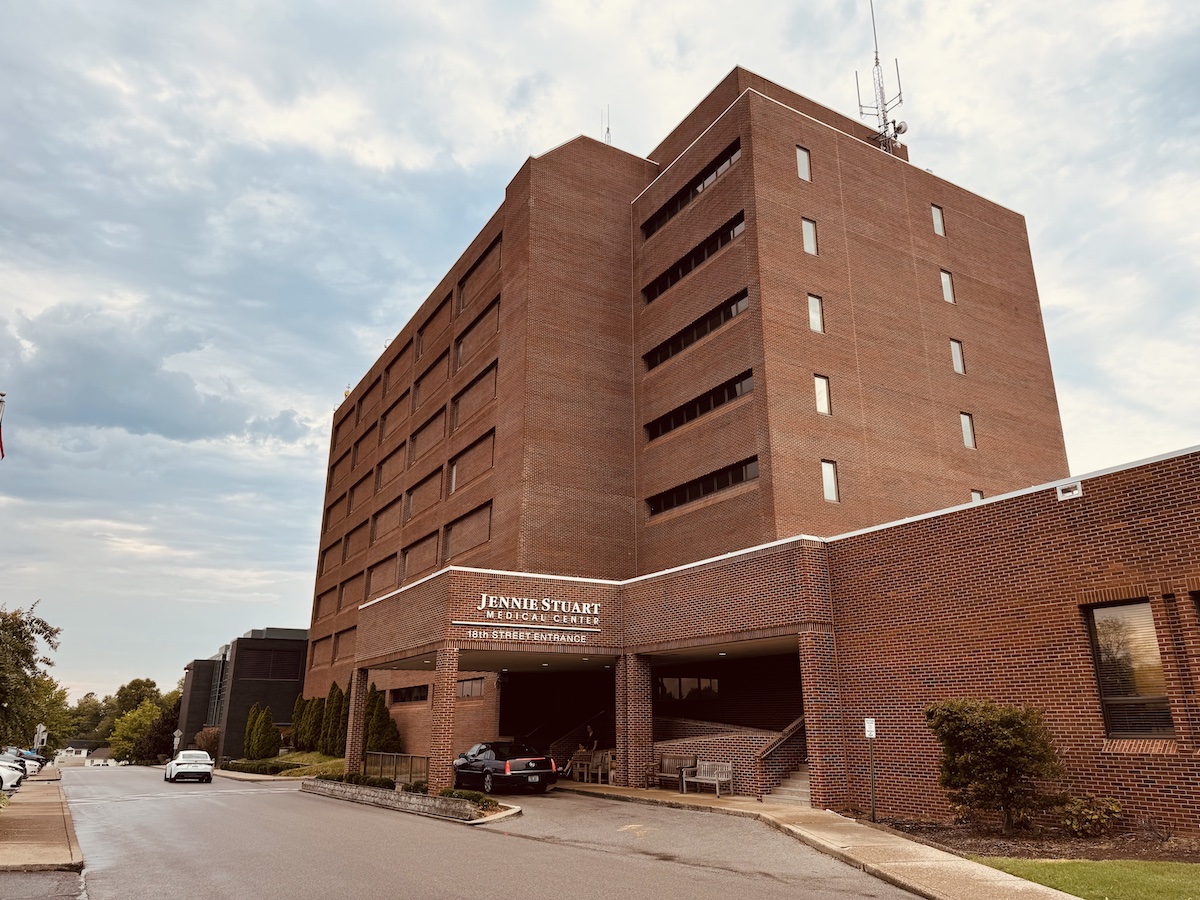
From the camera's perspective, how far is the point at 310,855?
48.2ft

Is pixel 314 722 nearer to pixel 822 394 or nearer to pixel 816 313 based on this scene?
pixel 822 394

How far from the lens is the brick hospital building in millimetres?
16719

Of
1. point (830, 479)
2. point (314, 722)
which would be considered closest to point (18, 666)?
point (830, 479)

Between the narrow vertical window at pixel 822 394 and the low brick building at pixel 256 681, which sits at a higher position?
the narrow vertical window at pixel 822 394

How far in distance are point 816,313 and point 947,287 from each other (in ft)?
28.9

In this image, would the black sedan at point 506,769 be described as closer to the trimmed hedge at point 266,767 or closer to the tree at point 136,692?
the trimmed hedge at point 266,767

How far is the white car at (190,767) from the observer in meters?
42.8

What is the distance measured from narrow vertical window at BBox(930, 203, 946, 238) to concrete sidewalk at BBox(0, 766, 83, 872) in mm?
36502

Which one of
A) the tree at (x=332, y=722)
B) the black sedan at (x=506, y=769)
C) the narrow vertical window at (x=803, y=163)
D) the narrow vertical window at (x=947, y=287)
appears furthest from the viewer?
the tree at (x=332, y=722)

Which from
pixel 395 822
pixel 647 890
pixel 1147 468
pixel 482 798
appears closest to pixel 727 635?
pixel 482 798

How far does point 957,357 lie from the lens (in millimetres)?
36156

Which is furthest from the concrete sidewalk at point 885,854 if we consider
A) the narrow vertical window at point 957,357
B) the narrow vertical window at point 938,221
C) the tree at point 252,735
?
the tree at point 252,735

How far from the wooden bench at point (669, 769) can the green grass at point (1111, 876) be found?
43.4ft

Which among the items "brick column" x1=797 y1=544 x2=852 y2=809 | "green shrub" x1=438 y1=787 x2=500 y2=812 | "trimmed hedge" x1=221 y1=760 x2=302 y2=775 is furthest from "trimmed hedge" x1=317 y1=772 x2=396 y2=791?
"trimmed hedge" x1=221 y1=760 x2=302 y2=775
